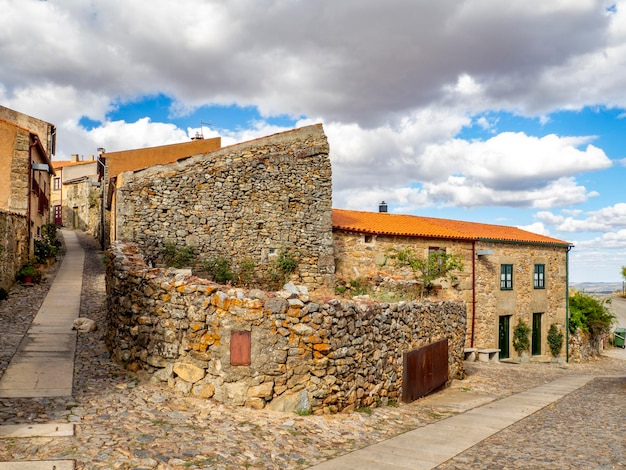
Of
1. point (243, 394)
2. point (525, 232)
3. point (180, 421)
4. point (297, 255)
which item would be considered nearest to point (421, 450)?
point (243, 394)

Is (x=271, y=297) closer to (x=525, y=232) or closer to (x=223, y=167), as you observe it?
(x=223, y=167)

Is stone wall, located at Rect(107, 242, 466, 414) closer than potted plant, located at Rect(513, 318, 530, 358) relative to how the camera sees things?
Yes

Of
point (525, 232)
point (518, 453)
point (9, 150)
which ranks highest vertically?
point (9, 150)

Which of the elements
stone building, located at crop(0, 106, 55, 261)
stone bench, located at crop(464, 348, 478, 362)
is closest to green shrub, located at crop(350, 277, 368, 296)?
stone bench, located at crop(464, 348, 478, 362)

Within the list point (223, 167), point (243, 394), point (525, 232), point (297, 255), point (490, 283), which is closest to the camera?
point (243, 394)

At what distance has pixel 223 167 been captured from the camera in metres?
16.5

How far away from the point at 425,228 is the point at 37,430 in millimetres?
17808

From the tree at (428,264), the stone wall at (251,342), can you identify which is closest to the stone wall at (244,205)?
the tree at (428,264)

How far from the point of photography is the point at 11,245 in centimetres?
1730

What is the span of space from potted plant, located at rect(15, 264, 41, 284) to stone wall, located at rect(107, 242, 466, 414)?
30.4ft

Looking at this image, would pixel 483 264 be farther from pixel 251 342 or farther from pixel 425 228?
pixel 251 342

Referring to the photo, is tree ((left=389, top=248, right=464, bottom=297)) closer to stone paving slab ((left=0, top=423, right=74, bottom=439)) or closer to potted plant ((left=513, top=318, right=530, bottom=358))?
potted plant ((left=513, top=318, right=530, bottom=358))

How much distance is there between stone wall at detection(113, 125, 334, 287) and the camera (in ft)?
50.6

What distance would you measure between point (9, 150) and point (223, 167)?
9.15m
